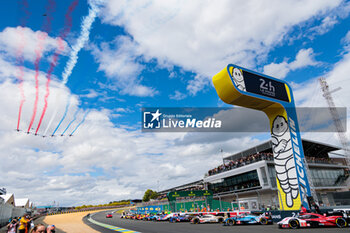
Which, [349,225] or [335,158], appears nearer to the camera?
[349,225]

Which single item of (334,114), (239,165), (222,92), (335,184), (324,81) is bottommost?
(335,184)

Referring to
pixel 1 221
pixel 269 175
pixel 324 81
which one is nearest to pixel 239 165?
pixel 269 175

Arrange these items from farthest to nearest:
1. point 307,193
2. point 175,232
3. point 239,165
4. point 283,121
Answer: point 239,165 < point 283,121 < point 307,193 < point 175,232

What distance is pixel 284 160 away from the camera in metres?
20.6

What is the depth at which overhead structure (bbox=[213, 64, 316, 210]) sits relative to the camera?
18938mm

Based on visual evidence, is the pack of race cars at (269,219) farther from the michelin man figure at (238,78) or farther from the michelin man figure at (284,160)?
the michelin man figure at (238,78)

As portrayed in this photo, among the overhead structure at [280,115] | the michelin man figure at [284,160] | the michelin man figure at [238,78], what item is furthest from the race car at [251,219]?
the michelin man figure at [238,78]

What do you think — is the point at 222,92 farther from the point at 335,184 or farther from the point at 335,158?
the point at 335,158

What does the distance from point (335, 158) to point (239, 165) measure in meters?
27.1

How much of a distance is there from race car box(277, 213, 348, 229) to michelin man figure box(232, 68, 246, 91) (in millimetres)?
10325

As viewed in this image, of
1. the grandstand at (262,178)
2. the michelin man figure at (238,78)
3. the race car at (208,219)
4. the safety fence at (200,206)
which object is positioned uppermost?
the michelin man figure at (238,78)

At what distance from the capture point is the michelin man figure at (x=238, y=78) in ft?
61.8

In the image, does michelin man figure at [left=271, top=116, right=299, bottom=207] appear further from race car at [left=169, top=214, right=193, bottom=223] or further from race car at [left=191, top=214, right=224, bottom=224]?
race car at [left=169, top=214, right=193, bottom=223]

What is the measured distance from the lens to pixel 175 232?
1602 centimetres
